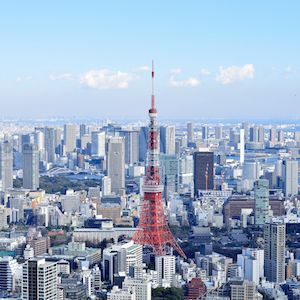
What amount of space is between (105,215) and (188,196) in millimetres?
4694

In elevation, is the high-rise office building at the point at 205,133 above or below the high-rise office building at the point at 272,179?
above

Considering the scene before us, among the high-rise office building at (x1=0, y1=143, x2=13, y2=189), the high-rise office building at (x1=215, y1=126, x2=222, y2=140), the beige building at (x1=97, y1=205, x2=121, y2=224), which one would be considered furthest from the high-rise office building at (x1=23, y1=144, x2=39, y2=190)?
the high-rise office building at (x1=215, y1=126, x2=222, y2=140)

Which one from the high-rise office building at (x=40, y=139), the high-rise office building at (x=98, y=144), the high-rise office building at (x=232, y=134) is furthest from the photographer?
the high-rise office building at (x=232, y=134)

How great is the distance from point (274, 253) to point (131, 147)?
22.1 meters

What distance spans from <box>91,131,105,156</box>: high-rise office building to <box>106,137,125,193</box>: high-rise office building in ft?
38.5

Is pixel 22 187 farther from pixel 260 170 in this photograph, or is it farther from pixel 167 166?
pixel 260 170

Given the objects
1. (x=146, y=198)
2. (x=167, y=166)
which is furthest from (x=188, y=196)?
(x=146, y=198)

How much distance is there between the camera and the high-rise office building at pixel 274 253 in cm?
1123

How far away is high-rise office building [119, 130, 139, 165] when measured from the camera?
108 ft

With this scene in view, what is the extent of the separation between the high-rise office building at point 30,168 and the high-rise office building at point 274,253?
14.0 metres

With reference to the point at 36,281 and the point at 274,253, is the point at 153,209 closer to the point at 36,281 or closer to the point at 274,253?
the point at 274,253


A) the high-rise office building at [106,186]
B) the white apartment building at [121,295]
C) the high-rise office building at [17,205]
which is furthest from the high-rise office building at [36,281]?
the high-rise office building at [106,186]

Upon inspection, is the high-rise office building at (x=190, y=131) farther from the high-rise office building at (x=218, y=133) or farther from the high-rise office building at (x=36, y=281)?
the high-rise office building at (x=36, y=281)

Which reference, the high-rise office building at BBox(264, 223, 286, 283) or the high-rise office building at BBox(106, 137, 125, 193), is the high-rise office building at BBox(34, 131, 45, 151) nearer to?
the high-rise office building at BBox(106, 137, 125, 193)
